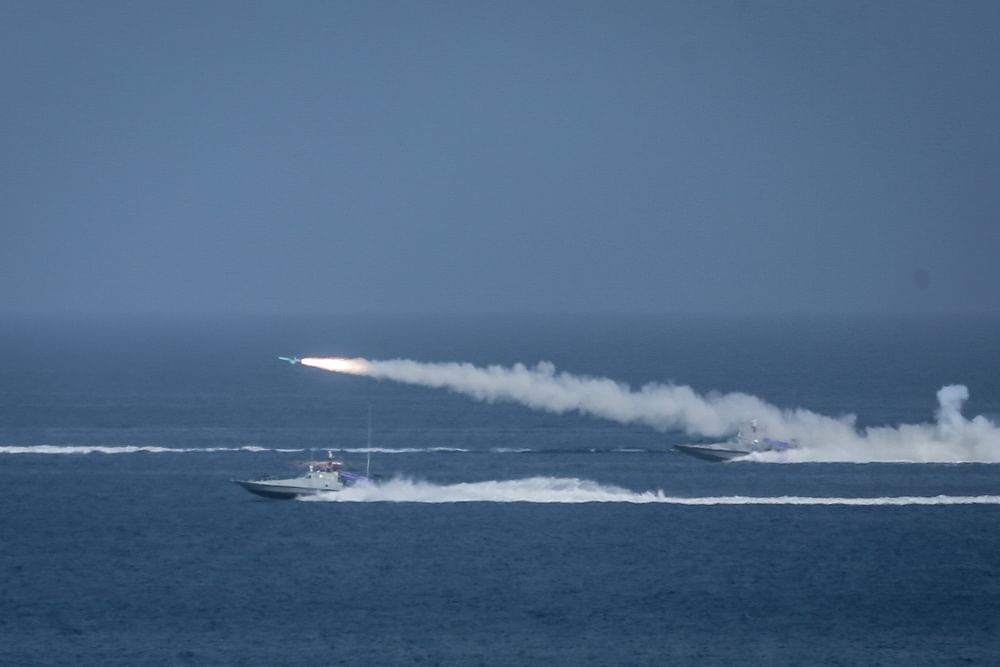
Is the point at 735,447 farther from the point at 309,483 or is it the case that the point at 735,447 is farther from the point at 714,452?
the point at 309,483

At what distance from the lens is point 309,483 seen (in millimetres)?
102875

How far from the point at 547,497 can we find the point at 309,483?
15.2 m

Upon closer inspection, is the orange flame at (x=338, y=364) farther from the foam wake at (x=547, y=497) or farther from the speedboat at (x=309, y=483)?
the foam wake at (x=547, y=497)

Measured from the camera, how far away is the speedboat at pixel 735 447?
12081 centimetres

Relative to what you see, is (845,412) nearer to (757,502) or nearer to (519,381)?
(519,381)

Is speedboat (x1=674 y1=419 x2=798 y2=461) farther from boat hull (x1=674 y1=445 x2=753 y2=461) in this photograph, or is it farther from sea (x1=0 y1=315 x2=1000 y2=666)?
sea (x1=0 y1=315 x2=1000 y2=666)

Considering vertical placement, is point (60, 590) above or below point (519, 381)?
below

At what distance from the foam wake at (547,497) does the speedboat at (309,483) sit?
0.50 m

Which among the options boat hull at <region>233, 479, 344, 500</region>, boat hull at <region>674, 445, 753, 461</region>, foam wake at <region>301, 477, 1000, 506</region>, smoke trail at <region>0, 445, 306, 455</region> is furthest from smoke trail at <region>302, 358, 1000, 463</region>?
foam wake at <region>301, 477, 1000, 506</region>

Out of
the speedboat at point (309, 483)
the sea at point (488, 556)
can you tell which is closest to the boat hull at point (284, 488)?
the speedboat at point (309, 483)

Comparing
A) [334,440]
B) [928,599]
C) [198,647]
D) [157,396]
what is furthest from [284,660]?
[157,396]

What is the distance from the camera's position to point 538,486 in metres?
104

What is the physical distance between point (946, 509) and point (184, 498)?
158ft

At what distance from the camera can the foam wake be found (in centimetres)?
10206
